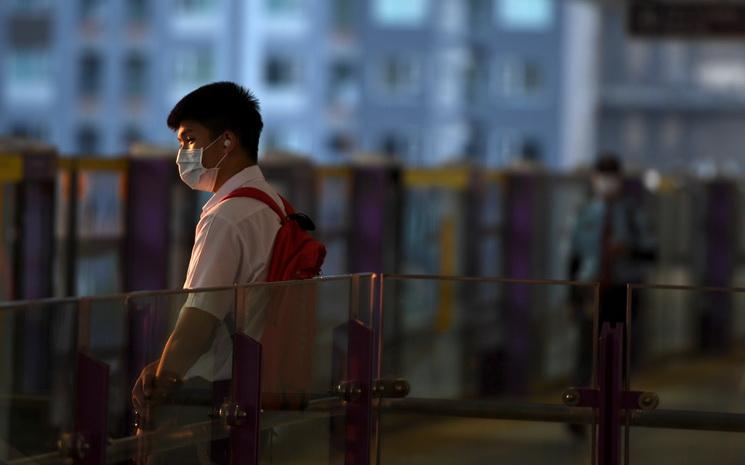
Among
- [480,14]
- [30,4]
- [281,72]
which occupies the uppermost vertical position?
[480,14]

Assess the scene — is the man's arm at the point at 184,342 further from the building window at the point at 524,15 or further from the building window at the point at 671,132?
the building window at the point at 524,15

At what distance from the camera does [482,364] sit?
11.4m

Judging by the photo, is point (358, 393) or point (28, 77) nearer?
point (358, 393)

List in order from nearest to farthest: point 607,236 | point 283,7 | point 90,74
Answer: point 607,236 < point 90,74 < point 283,7

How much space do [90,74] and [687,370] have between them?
36.0m

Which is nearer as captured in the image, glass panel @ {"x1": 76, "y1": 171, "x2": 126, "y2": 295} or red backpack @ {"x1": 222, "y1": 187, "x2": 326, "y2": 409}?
red backpack @ {"x1": 222, "y1": 187, "x2": 326, "y2": 409}

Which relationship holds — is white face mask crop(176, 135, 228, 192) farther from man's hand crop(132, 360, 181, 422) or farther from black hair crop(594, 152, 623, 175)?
black hair crop(594, 152, 623, 175)

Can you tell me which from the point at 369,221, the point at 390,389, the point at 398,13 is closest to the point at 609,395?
the point at 390,389

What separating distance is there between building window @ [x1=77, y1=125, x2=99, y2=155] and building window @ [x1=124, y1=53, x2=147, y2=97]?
1.38m

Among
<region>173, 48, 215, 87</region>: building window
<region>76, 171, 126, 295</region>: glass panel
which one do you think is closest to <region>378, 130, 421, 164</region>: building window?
<region>173, 48, 215, 87</region>: building window

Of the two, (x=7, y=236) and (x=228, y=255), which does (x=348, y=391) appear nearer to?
(x=228, y=255)

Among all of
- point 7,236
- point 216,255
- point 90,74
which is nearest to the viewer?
point 216,255

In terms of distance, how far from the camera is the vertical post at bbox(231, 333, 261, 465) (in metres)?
3.84

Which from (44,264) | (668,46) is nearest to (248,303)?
(44,264)
